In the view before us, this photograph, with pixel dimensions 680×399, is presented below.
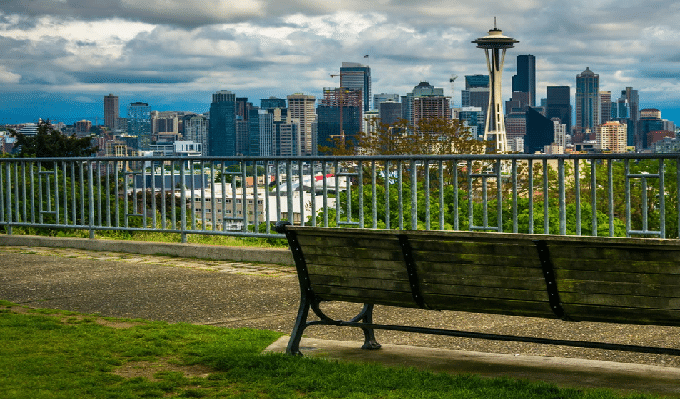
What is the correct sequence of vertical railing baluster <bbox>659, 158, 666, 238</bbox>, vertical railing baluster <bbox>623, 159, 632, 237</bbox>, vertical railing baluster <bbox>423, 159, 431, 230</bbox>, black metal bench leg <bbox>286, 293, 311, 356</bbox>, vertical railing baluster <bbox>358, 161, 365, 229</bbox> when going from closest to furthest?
1. black metal bench leg <bbox>286, 293, 311, 356</bbox>
2. vertical railing baluster <bbox>659, 158, 666, 238</bbox>
3. vertical railing baluster <bbox>623, 159, 632, 237</bbox>
4. vertical railing baluster <bbox>423, 159, 431, 230</bbox>
5. vertical railing baluster <bbox>358, 161, 365, 229</bbox>

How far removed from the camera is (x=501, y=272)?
507cm

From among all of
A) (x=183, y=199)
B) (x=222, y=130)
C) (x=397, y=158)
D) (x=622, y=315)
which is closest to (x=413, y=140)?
(x=183, y=199)

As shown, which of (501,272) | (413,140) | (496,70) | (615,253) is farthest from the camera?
(496,70)

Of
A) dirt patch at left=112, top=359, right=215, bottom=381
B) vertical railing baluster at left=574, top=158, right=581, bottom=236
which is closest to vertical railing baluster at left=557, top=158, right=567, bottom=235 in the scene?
vertical railing baluster at left=574, top=158, right=581, bottom=236

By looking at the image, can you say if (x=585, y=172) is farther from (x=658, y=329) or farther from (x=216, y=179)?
(x=216, y=179)

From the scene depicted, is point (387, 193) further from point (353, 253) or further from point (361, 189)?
point (353, 253)

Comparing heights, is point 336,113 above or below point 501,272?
above

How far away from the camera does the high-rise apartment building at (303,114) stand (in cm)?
14049

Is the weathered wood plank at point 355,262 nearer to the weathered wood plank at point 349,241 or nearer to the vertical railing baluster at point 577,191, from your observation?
the weathered wood plank at point 349,241

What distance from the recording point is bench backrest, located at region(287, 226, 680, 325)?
4637 millimetres

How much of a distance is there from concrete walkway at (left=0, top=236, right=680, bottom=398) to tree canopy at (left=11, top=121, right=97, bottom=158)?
41.7 m

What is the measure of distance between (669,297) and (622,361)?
1306mm

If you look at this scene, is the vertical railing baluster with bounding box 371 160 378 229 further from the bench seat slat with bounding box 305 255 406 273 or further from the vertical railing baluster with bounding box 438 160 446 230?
the bench seat slat with bounding box 305 255 406 273

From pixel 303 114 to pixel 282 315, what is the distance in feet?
485
